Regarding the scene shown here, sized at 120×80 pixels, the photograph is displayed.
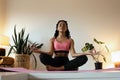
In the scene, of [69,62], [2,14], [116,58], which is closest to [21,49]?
[2,14]

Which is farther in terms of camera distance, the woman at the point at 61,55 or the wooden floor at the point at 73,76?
the woman at the point at 61,55

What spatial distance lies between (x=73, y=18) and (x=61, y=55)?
4.88 feet

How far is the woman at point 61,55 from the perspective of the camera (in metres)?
3.17

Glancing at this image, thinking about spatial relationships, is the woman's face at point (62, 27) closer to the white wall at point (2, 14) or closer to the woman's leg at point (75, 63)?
the woman's leg at point (75, 63)

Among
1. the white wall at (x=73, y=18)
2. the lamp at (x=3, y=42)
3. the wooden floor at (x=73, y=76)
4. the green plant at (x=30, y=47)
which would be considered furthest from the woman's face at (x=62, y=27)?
the wooden floor at (x=73, y=76)

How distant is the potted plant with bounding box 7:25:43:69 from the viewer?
4258 mm

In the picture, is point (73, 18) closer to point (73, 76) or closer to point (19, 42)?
point (19, 42)

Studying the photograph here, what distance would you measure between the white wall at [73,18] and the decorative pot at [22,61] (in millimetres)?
541

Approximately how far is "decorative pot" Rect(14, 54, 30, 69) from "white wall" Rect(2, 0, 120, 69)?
54cm

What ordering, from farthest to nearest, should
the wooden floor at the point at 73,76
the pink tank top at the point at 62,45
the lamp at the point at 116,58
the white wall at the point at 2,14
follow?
the white wall at the point at 2,14 → the lamp at the point at 116,58 → the pink tank top at the point at 62,45 → the wooden floor at the point at 73,76

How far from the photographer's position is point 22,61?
425cm

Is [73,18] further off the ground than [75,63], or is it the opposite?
[73,18]

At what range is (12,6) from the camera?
4918 mm

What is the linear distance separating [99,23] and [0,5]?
1941 mm
